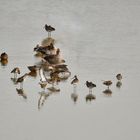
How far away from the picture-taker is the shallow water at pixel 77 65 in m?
2.08

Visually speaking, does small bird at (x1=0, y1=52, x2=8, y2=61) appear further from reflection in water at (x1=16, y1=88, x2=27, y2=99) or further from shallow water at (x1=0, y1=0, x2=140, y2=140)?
reflection in water at (x1=16, y1=88, x2=27, y2=99)

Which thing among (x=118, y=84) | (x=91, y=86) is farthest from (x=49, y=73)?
(x=118, y=84)

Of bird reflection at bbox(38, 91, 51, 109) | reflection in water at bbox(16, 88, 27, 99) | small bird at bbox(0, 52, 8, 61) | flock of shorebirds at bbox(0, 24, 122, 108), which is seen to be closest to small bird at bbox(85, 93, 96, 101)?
flock of shorebirds at bbox(0, 24, 122, 108)

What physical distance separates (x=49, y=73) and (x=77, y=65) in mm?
206

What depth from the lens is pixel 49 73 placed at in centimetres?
260

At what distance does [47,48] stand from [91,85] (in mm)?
435

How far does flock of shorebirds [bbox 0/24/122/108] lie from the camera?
2.42m

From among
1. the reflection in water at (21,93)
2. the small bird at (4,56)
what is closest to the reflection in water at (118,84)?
the reflection in water at (21,93)

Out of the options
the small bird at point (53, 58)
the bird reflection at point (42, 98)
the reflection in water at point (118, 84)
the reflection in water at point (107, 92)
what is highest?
the small bird at point (53, 58)

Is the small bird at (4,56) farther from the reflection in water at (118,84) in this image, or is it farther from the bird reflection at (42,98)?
the reflection in water at (118,84)

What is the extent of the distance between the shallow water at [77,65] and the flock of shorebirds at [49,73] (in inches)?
1.0

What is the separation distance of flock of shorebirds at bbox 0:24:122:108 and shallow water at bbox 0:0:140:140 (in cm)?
3

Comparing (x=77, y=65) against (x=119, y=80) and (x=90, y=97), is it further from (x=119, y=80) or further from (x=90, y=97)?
(x=90, y=97)

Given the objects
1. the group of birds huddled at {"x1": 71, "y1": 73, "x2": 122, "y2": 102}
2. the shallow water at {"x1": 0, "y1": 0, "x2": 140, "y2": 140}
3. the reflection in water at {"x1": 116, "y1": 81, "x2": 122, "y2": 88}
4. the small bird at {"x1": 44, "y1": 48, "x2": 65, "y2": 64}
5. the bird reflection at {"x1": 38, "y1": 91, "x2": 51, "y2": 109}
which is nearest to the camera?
the shallow water at {"x1": 0, "y1": 0, "x2": 140, "y2": 140}
